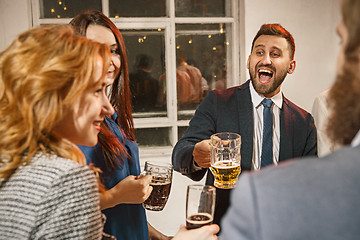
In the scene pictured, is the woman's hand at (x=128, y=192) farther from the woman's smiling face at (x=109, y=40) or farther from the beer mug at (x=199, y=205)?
the woman's smiling face at (x=109, y=40)

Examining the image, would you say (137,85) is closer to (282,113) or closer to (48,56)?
(282,113)

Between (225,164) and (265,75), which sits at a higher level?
(265,75)

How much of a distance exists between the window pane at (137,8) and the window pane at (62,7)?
A: 184mm

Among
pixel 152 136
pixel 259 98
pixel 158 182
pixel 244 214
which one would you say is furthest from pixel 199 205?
pixel 152 136

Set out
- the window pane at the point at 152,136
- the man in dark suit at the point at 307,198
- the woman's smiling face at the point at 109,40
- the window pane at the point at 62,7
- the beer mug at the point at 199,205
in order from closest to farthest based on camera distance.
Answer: the man in dark suit at the point at 307,198, the beer mug at the point at 199,205, the woman's smiling face at the point at 109,40, the window pane at the point at 62,7, the window pane at the point at 152,136

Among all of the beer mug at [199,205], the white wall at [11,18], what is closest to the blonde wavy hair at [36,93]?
the beer mug at [199,205]

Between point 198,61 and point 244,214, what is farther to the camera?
point 198,61

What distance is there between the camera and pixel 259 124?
195 cm

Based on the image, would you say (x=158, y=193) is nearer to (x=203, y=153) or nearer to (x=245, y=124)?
(x=203, y=153)

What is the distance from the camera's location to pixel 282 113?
194cm

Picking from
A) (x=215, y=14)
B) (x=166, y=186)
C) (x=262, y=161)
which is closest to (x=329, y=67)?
(x=215, y=14)

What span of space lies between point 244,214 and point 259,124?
1.42 m

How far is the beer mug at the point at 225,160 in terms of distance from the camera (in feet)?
4.83

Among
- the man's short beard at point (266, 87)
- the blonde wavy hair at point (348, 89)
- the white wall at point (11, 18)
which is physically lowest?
the man's short beard at point (266, 87)
